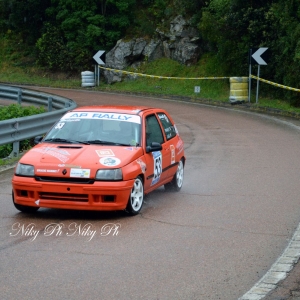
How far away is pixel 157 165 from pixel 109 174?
1478 mm

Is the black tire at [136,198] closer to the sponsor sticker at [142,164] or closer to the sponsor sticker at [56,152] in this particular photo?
the sponsor sticker at [142,164]

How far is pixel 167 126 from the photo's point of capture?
1156 cm

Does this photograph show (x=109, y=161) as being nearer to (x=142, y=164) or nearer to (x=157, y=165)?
(x=142, y=164)

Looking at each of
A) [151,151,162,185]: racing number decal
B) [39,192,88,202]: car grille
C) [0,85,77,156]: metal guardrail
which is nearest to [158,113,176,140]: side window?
[151,151,162,185]: racing number decal

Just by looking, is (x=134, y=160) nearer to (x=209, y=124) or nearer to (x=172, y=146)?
(x=172, y=146)

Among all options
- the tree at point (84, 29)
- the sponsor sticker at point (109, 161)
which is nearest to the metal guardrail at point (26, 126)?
the sponsor sticker at point (109, 161)

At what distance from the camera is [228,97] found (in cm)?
3159

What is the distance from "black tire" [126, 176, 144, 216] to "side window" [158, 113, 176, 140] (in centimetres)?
186

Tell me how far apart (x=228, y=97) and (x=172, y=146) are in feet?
67.8

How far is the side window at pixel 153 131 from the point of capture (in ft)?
34.5

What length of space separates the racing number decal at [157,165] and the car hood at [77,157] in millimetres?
475

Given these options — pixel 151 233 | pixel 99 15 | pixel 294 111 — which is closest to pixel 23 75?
pixel 99 15

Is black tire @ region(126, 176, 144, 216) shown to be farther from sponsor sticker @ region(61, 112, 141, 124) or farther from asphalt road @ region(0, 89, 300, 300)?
sponsor sticker @ region(61, 112, 141, 124)

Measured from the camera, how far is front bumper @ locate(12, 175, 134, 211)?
29.4 feet
